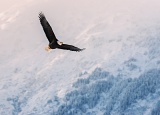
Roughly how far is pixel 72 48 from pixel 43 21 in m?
3.10

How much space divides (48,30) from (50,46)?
6.27 feet

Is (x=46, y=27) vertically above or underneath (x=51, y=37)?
→ above

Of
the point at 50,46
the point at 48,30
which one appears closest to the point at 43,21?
the point at 48,30

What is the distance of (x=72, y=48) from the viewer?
2914 cm

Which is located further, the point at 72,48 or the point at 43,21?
the point at 72,48

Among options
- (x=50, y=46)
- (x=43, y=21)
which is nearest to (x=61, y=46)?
(x=50, y=46)

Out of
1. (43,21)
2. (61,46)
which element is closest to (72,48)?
(61,46)

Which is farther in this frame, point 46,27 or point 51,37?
point 51,37

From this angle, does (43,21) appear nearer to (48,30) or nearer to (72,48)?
(48,30)

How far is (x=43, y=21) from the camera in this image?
27.1 metres

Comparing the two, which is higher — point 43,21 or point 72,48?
point 43,21

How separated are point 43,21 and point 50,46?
2751 millimetres

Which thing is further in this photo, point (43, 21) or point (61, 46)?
point (61, 46)

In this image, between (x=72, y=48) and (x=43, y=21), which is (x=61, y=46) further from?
(x=43, y=21)
